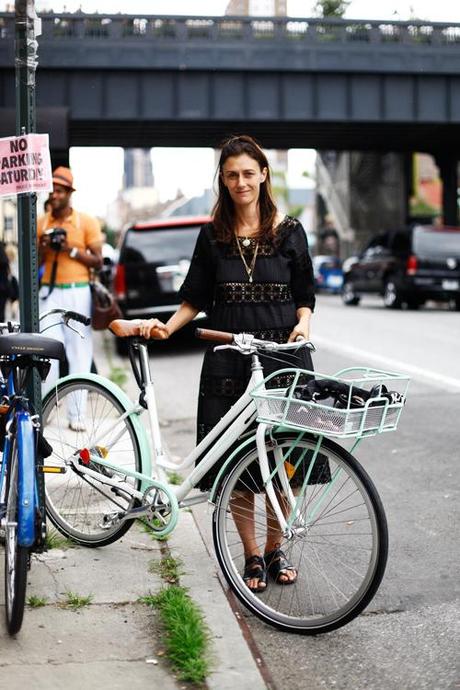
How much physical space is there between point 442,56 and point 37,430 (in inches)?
1149

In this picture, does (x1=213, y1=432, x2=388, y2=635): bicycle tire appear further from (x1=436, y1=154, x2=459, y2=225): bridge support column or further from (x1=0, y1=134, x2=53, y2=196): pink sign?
(x1=436, y1=154, x2=459, y2=225): bridge support column

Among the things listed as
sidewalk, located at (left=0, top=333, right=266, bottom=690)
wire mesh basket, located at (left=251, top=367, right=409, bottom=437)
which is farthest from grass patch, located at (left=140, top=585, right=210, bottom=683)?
wire mesh basket, located at (left=251, top=367, right=409, bottom=437)

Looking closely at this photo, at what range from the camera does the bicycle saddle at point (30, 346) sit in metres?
4.23

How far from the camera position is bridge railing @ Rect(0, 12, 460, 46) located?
30.1 meters

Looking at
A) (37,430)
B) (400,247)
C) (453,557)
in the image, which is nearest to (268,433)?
(37,430)

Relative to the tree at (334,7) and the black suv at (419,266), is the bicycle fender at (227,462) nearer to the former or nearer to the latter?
the black suv at (419,266)

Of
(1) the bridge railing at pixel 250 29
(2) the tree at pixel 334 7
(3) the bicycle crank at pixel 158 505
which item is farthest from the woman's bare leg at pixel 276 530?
(2) the tree at pixel 334 7

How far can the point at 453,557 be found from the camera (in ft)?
16.7

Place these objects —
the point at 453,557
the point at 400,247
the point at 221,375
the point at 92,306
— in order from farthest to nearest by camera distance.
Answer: the point at 400,247 → the point at 92,306 → the point at 453,557 → the point at 221,375

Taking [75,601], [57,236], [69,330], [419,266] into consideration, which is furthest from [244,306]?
[419,266]

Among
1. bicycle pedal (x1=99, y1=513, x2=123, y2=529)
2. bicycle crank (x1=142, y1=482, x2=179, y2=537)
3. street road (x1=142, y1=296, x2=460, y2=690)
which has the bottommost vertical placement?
street road (x1=142, y1=296, x2=460, y2=690)

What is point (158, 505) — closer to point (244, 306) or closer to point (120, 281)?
A: point (244, 306)

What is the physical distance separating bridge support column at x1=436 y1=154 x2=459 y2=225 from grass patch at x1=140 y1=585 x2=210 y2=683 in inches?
1591

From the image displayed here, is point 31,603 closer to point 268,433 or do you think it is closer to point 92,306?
point 268,433
